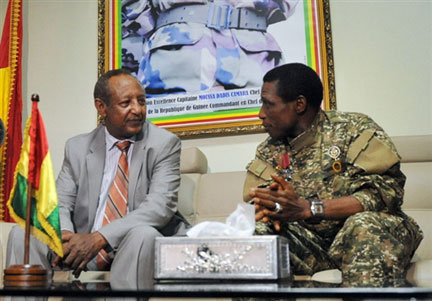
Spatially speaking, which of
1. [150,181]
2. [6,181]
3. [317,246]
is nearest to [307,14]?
[150,181]

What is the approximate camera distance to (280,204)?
200 cm

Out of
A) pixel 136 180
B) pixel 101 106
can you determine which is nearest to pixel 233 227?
pixel 136 180

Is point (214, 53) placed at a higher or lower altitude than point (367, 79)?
higher

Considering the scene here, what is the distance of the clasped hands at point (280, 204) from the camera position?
1996mm

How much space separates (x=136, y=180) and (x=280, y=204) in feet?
2.76

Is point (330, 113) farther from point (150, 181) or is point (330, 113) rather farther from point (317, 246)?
point (150, 181)

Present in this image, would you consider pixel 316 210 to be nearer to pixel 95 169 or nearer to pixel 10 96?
pixel 95 169

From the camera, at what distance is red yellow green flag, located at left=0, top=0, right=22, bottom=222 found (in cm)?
341

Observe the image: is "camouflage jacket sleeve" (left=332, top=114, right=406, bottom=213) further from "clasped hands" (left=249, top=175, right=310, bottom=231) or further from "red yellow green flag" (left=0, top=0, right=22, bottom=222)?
"red yellow green flag" (left=0, top=0, right=22, bottom=222)

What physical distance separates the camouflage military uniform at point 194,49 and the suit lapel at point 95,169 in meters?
0.81

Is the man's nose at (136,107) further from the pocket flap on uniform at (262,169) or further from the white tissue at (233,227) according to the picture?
the white tissue at (233,227)

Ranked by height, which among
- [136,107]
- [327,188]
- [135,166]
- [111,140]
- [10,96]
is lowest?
[327,188]

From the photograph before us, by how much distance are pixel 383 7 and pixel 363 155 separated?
4.55 ft

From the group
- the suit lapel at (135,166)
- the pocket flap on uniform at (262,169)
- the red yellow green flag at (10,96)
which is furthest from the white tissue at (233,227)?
the red yellow green flag at (10,96)
